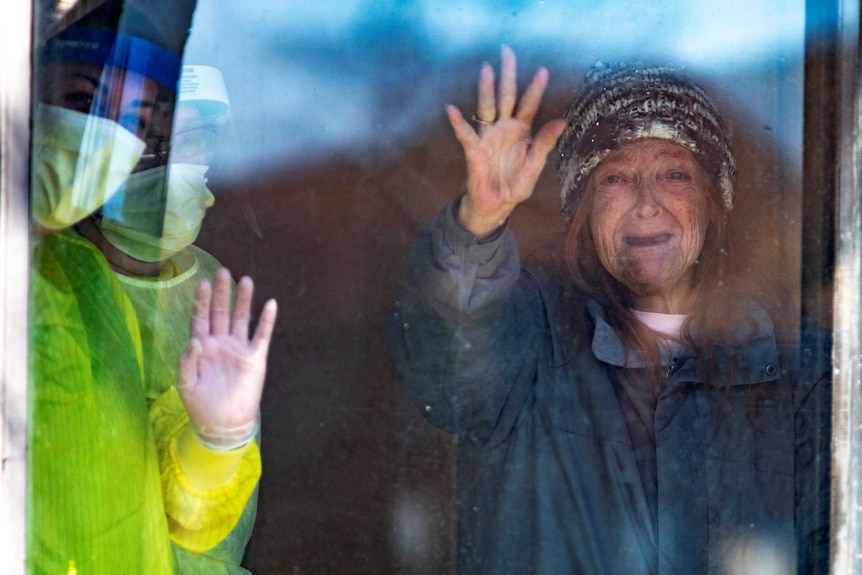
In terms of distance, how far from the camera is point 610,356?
5.56 ft

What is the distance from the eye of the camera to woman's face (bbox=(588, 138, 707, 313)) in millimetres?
1723

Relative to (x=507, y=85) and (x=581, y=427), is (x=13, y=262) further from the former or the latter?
(x=581, y=427)

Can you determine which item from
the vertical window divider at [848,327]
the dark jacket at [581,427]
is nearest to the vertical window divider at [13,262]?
the dark jacket at [581,427]

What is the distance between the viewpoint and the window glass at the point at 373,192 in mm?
1608

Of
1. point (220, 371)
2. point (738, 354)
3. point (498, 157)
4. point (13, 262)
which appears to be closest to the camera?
point (13, 262)

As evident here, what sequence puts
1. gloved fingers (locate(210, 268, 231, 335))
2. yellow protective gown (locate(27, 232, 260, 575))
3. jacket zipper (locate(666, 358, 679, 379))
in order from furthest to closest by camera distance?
jacket zipper (locate(666, 358, 679, 379)) → gloved fingers (locate(210, 268, 231, 335)) → yellow protective gown (locate(27, 232, 260, 575))

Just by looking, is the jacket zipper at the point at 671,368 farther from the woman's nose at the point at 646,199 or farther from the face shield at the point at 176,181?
the face shield at the point at 176,181

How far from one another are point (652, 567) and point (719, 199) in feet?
2.23

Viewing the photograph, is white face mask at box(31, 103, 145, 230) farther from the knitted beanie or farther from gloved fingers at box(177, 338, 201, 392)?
the knitted beanie

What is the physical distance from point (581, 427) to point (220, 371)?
0.65 metres

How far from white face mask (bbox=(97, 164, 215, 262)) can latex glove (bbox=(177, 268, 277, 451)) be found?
0.46 feet

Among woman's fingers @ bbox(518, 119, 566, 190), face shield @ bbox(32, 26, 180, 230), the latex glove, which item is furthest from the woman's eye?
woman's fingers @ bbox(518, 119, 566, 190)

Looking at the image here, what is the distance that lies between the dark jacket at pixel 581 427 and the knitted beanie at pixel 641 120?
0.25 metres

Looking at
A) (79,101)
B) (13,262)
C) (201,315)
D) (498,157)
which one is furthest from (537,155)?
(13,262)
